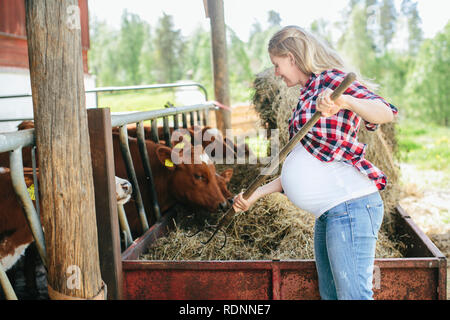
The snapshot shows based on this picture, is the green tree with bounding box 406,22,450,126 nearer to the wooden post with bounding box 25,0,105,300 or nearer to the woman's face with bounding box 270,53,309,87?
the woman's face with bounding box 270,53,309,87

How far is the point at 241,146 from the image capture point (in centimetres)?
575

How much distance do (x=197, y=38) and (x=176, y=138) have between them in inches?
1561

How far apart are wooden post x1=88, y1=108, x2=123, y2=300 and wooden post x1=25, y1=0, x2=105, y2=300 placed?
0.77 feet

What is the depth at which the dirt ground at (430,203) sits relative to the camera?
4.66 metres

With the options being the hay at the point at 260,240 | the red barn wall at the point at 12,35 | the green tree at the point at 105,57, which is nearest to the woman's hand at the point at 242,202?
the hay at the point at 260,240

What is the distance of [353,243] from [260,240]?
1.43 metres

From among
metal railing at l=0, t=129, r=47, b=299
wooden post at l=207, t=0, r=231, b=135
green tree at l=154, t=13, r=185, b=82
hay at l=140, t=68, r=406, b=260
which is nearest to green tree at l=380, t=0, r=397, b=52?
green tree at l=154, t=13, r=185, b=82

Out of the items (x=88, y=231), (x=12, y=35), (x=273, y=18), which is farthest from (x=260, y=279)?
(x=273, y=18)

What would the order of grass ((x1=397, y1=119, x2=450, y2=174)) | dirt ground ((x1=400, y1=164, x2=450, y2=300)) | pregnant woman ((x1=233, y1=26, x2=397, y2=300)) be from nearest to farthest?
pregnant woman ((x1=233, y1=26, x2=397, y2=300))
dirt ground ((x1=400, y1=164, x2=450, y2=300))
grass ((x1=397, y1=119, x2=450, y2=174))

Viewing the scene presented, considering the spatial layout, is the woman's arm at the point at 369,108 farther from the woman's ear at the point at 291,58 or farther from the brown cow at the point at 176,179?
the brown cow at the point at 176,179

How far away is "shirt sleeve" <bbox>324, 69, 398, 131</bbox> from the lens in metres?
1.74

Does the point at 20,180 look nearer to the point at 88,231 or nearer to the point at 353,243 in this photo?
the point at 88,231
